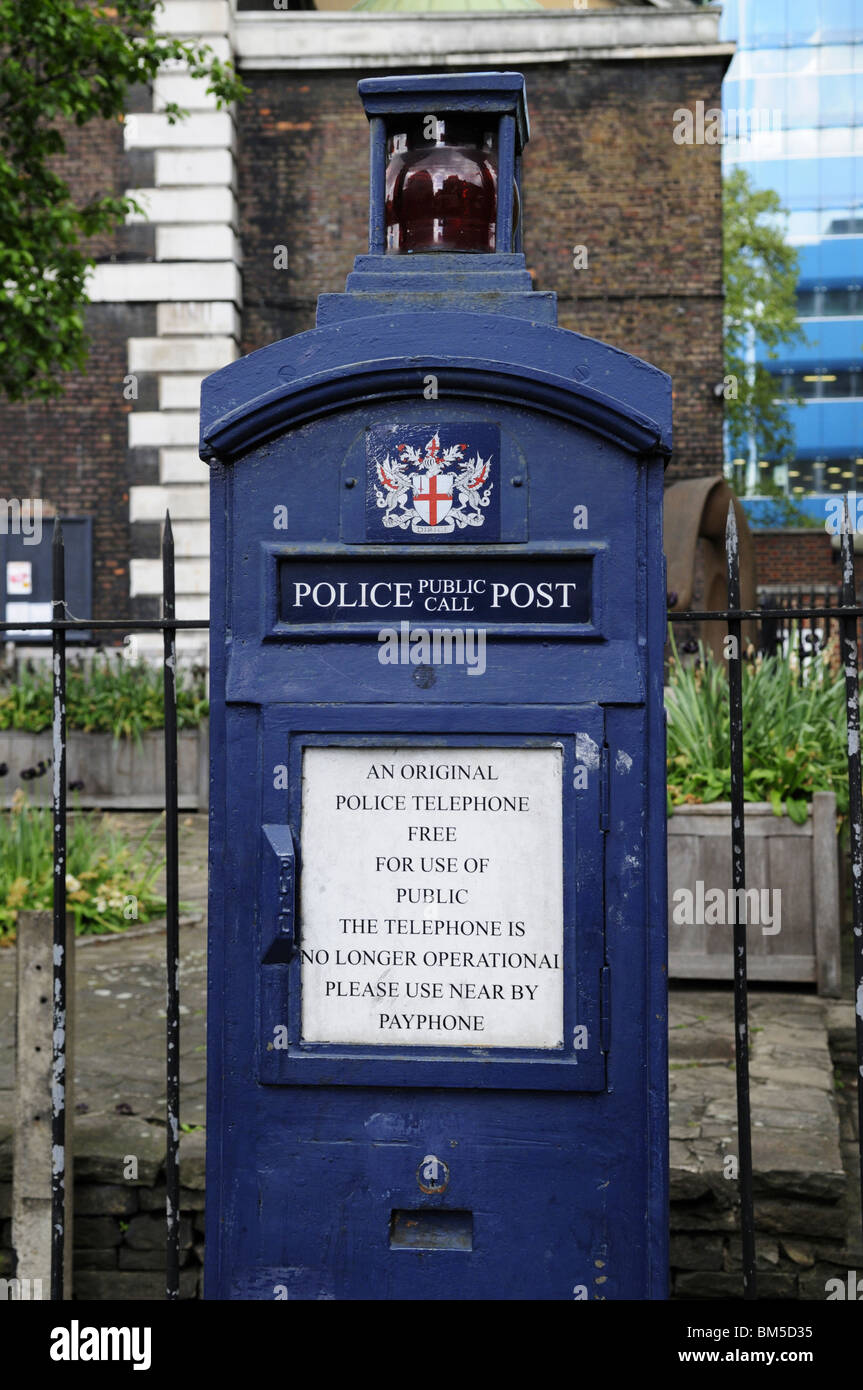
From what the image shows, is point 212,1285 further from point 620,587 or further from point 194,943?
point 194,943

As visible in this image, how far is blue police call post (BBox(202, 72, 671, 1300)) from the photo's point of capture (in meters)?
2.15

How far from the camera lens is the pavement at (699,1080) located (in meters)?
3.35

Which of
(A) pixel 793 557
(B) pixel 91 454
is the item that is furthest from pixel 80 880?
(A) pixel 793 557

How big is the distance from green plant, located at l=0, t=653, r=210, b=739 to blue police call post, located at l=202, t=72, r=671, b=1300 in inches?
311

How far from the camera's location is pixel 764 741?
590cm

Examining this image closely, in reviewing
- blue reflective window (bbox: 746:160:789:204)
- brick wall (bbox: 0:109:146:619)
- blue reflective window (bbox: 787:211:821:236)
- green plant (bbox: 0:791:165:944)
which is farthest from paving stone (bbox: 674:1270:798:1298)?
blue reflective window (bbox: 787:211:821:236)

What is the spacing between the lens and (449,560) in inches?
87.0

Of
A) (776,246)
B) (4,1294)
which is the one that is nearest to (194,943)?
(4,1294)

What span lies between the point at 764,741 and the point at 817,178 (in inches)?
2308

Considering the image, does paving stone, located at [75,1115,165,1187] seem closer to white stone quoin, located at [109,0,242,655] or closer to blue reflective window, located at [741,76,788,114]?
white stone quoin, located at [109,0,242,655]

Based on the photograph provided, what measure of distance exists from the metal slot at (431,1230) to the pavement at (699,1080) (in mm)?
1322
